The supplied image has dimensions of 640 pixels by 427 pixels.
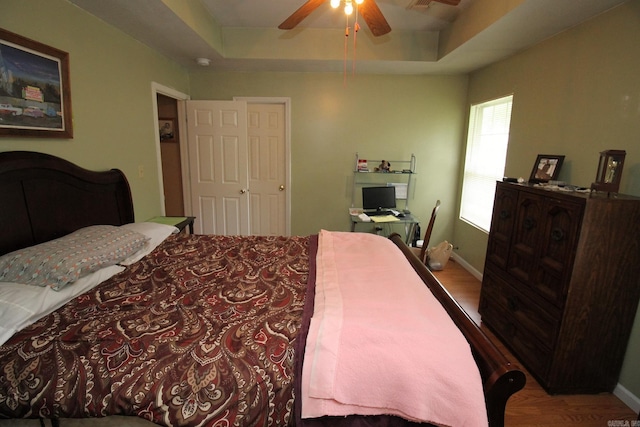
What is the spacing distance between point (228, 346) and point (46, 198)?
1.56 metres

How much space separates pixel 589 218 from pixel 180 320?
2.15 m

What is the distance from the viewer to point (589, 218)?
169cm

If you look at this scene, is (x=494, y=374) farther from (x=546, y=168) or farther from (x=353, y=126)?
(x=353, y=126)

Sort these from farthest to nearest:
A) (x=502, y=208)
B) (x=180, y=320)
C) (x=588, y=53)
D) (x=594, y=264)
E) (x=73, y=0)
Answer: (x=502, y=208) → (x=588, y=53) → (x=73, y=0) → (x=594, y=264) → (x=180, y=320)

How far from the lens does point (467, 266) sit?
12.3 ft

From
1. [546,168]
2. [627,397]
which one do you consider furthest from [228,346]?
[546,168]

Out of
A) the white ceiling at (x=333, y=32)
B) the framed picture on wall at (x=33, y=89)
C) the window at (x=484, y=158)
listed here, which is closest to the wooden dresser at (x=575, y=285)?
the white ceiling at (x=333, y=32)

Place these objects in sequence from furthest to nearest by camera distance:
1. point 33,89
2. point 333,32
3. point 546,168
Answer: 1. point 333,32
2. point 546,168
3. point 33,89

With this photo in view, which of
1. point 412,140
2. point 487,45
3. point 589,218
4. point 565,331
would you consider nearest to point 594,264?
point 589,218

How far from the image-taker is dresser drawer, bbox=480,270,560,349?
6.19 feet

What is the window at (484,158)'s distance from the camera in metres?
3.25

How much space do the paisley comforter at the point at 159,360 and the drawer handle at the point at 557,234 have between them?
1603 millimetres

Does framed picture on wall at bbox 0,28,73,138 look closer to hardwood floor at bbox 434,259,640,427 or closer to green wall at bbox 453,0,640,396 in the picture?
hardwood floor at bbox 434,259,640,427

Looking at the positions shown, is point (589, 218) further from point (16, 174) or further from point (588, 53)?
point (16, 174)
